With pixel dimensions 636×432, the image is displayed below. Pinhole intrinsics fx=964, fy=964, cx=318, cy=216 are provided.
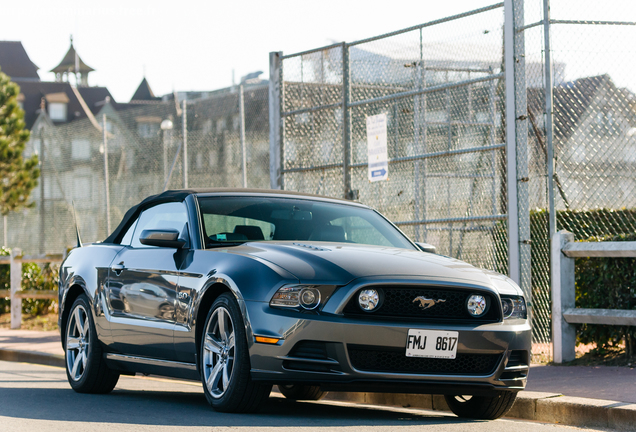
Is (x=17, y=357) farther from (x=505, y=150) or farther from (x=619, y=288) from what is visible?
(x=619, y=288)

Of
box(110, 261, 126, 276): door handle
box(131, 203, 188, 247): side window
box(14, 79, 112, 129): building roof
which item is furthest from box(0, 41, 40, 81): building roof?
box(110, 261, 126, 276): door handle

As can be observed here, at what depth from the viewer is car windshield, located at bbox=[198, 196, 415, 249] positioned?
680 centimetres

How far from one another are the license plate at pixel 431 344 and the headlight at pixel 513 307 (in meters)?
0.50

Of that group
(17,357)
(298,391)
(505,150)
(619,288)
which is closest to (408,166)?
(505,150)

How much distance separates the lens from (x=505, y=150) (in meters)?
9.55

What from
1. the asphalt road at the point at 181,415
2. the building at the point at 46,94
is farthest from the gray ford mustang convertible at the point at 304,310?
the building at the point at 46,94

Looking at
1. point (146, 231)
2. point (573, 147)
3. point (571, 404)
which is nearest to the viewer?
point (571, 404)

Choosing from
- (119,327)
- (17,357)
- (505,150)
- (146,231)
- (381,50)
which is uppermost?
(381,50)

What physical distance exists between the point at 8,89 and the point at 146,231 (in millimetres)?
24981

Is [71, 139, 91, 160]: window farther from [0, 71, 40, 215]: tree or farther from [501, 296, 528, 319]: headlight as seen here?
[501, 296, 528, 319]: headlight

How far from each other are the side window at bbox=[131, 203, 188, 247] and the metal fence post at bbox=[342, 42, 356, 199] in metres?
4.23

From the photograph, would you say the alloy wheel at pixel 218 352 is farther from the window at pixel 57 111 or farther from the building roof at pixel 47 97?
the window at pixel 57 111

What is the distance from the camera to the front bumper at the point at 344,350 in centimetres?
550

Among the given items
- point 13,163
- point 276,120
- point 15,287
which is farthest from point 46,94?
point 276,120
